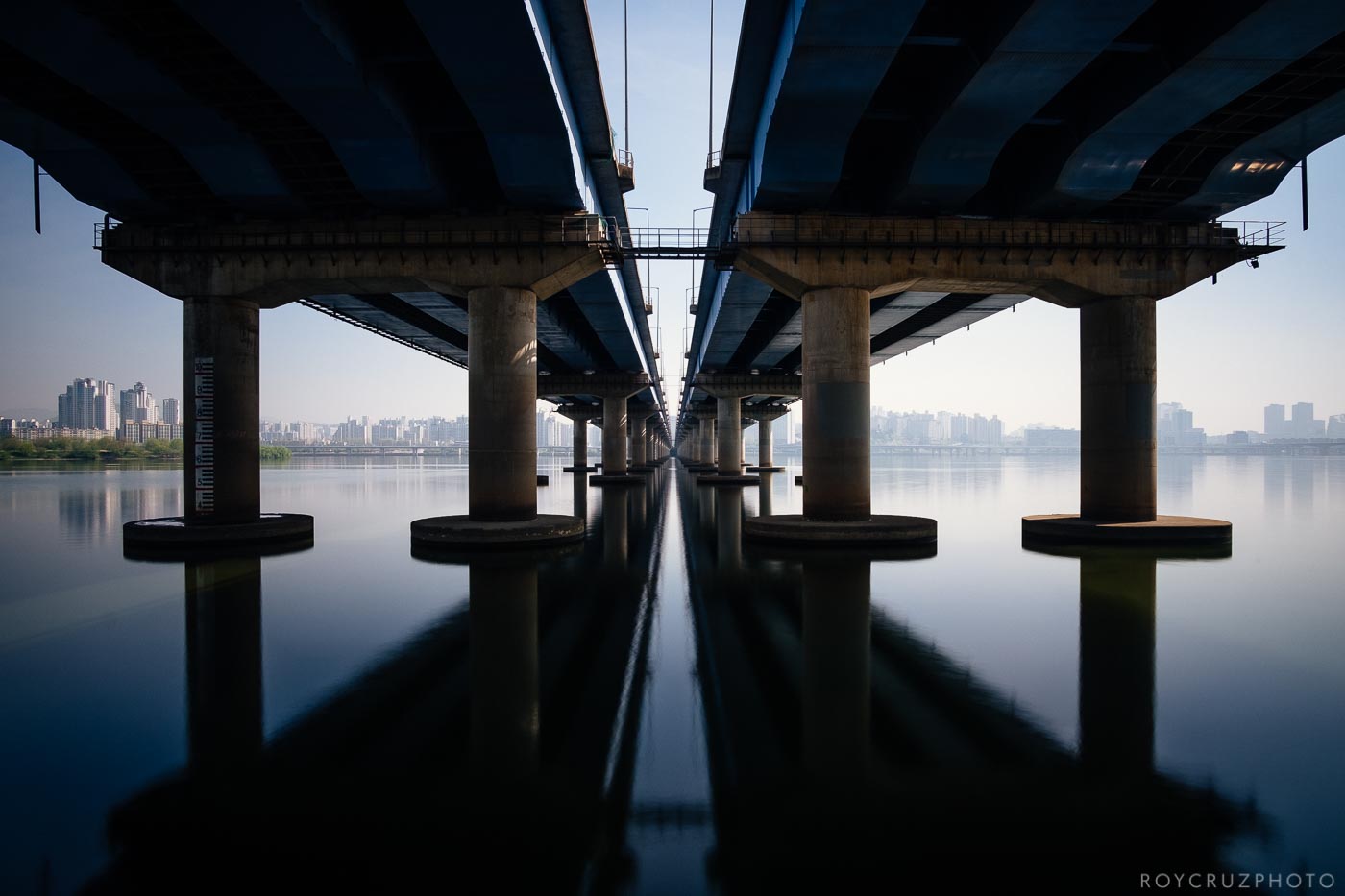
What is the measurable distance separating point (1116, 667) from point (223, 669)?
10.4 meters

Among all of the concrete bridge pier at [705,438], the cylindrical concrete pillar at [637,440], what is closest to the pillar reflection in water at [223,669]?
the cylindrical concrete pillar at [637,440]

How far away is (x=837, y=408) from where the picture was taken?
68.4 feet

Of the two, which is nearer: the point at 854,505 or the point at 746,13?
the point at 746,13

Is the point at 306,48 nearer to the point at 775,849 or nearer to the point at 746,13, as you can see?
the point at 746,13

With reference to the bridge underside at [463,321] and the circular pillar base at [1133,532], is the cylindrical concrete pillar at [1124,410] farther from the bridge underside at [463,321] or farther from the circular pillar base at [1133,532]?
the bridge underside at [463,321]

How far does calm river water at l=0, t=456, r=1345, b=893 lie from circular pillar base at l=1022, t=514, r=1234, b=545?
5.73 m

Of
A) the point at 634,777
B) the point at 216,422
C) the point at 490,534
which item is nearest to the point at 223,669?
the point at 634,777

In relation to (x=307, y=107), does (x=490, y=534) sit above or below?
below

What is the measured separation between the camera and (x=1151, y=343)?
22.0m

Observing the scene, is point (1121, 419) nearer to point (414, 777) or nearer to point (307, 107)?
point (414, 777)

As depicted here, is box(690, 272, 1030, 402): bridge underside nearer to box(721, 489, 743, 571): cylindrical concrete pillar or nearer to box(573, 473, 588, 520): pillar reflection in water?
box(721, 489, 743, 571): cylindrical concrete pillar

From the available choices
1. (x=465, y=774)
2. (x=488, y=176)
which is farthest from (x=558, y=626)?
(x=488, y=176)

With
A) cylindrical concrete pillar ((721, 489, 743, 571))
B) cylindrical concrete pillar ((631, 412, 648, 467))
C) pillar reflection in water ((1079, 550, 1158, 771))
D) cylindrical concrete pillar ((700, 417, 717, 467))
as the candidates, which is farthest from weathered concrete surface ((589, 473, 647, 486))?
pillar reflection in water ((1079, 550, 1158, 771))

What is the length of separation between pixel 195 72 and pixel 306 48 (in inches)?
129
